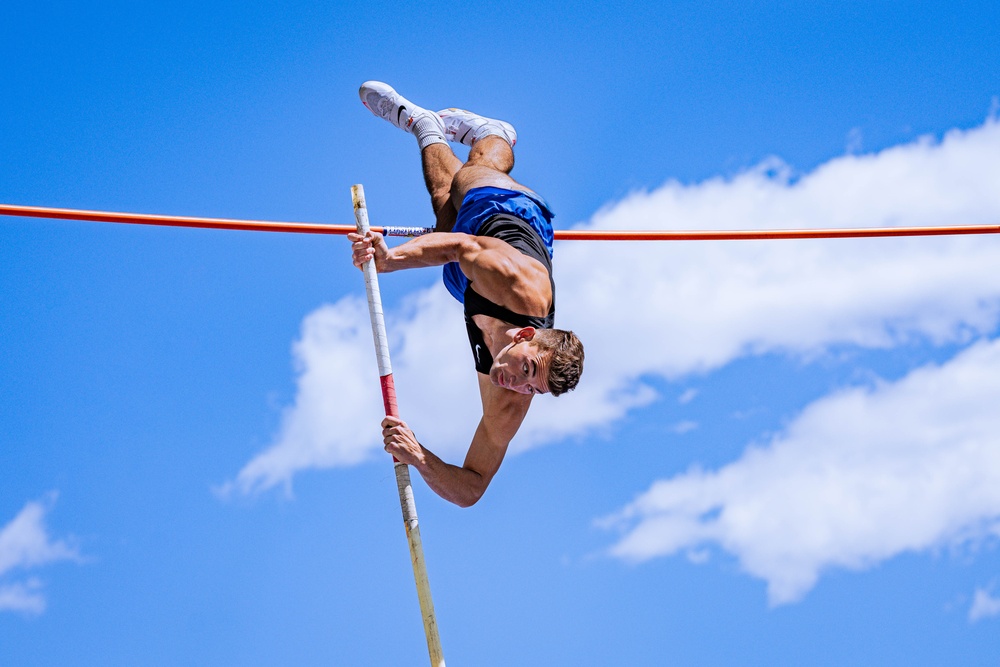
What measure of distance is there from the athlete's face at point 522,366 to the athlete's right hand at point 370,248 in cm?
85

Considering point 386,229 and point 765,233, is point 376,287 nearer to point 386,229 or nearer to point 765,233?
point 386,229

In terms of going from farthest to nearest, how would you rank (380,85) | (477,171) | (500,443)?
(380,85) → (477,171) → (500,443)

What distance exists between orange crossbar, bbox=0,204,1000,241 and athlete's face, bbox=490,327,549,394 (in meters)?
1.25

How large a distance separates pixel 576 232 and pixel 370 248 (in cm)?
227

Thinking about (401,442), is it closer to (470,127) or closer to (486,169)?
(486,169)

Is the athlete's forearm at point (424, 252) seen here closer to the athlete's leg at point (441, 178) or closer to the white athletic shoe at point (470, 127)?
the athlete's leg at point (441, 178)

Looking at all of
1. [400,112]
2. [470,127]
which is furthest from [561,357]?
[400,112]

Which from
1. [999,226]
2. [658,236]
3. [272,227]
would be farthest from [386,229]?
[999,226]

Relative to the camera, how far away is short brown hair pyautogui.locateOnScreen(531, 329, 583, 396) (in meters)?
6.08

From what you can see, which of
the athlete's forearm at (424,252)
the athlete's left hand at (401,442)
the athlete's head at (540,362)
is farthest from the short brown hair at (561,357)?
the athlete's left hand at (401,442)

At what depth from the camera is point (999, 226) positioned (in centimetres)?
890

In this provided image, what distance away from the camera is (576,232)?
7926 millimetres

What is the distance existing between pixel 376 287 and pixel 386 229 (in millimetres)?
843

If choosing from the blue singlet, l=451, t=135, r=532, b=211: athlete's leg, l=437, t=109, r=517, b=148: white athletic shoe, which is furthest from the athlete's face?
l=437, t=109, r=517, b=148: white athletic shoe
